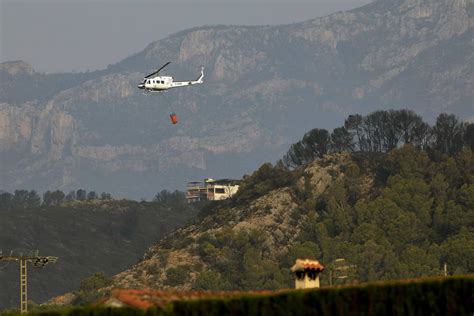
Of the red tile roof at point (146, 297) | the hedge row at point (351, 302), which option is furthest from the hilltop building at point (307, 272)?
the red tile roof at point (146, 297)

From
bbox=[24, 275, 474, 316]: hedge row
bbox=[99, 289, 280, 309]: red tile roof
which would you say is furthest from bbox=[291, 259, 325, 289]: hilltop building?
bbox=[99, 289, 280, 309]: red tile roof

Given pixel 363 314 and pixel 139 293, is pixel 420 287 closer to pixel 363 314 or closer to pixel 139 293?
pixel 363 314

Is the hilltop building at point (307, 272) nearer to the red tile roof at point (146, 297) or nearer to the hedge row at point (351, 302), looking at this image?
the hedge row at point (351, 302)

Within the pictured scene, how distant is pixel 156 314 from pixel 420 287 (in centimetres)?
1520

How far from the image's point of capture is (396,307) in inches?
3059

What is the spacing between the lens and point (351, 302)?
7681 centimetres

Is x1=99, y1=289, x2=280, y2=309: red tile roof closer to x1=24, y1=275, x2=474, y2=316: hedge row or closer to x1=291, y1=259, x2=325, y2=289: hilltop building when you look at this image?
x1=24, y1=275, x2=474, y2=316: hedge row

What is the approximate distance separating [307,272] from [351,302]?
8.76 meters

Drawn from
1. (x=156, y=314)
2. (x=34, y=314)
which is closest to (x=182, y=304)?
(x=156, y=314)

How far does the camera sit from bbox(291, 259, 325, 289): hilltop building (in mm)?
84938

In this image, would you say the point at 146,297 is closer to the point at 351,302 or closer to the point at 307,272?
the point at 351,302

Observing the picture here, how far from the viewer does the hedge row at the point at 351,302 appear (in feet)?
235

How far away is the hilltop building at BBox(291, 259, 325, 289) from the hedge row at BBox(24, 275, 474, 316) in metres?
7.27

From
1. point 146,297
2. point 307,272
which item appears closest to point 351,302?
point 307,272
